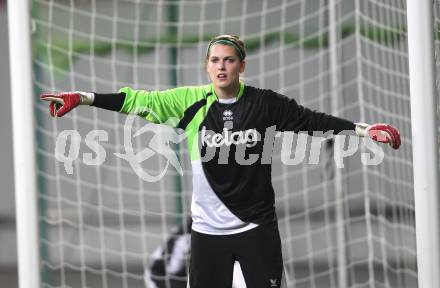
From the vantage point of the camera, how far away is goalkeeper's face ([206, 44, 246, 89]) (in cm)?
231

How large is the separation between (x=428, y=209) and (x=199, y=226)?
2.27 ft

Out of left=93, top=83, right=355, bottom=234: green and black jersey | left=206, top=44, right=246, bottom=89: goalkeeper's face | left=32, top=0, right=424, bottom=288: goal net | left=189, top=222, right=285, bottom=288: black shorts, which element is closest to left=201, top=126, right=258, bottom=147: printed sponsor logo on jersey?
left=93, top=83, right=355, bottom=234: green and black jersey

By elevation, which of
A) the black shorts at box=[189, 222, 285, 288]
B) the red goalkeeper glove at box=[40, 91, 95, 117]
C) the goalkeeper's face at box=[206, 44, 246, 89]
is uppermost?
the goalkeeper's face at box=[206, 44, 246, 89]

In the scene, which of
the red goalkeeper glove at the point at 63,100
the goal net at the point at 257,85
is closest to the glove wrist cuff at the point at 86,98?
the red goalkeeper glove at the point at 63,100

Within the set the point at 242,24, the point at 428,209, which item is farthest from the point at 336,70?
the point at 428,209

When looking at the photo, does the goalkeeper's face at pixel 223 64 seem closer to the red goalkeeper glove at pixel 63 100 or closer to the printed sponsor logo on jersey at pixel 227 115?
the printed sponsor logo on jersey at pixel 227 115

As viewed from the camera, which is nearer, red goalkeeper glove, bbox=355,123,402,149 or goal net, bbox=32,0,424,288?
red goalkeeper glove, bbox=355,123,402,149

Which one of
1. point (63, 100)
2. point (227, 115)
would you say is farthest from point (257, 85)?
point (63, 100)

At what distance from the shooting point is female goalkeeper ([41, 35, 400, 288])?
2348 mm

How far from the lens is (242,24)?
15.0 ft

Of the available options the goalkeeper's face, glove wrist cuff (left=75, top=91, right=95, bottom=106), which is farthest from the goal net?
the goalkeeper's face

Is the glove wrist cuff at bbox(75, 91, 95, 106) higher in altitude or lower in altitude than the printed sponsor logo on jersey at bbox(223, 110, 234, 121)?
higher

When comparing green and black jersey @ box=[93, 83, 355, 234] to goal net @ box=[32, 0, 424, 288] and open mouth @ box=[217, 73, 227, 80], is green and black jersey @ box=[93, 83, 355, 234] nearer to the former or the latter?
open mouth @ box=[217, 73, 227, 80]

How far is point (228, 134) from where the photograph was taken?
2.37 m
